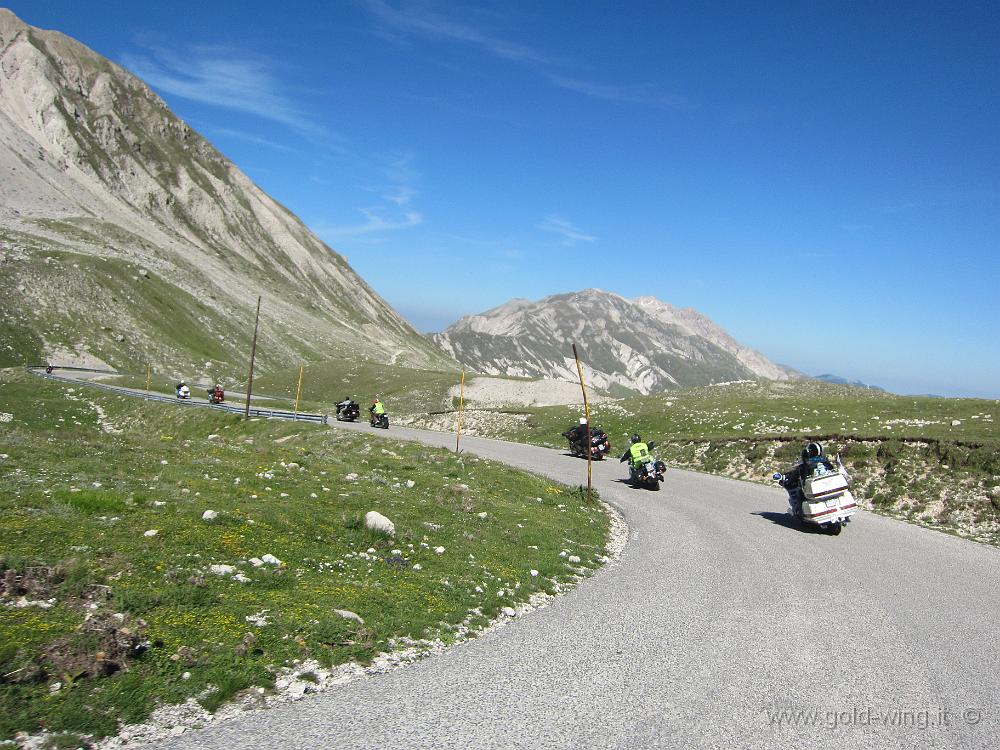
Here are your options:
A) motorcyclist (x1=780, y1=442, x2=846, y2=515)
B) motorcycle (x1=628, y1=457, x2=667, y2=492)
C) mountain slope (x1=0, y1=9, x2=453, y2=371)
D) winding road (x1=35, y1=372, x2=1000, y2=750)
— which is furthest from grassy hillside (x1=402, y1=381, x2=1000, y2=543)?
mountain slope (x1=0, y1=9, x2=453, y2=371)

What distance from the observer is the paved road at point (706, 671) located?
21.8ft

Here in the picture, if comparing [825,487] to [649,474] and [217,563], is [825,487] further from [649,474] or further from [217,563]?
[217,563]

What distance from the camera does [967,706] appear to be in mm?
7703

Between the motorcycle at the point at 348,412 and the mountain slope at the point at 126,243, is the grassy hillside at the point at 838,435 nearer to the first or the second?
the motorcycle at the point at 348,412

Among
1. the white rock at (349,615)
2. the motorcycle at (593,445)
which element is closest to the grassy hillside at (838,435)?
the motorcycle at (593,445)

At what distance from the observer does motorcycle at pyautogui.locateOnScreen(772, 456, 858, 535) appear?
1819 centimetres

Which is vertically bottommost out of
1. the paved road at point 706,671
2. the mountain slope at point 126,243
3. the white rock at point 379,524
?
the paved road at point 706,671

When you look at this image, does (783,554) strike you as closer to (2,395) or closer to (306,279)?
(2,395)

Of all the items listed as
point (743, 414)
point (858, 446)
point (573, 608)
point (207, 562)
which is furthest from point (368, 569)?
point (743, 414)

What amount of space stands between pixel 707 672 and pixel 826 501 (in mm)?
11902

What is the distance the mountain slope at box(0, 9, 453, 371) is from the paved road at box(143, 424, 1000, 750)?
273 ft

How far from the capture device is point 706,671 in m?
8.41

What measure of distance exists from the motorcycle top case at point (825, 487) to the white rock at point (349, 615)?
47.1 ft

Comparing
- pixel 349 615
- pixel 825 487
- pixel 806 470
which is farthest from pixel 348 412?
pixel 349 615
